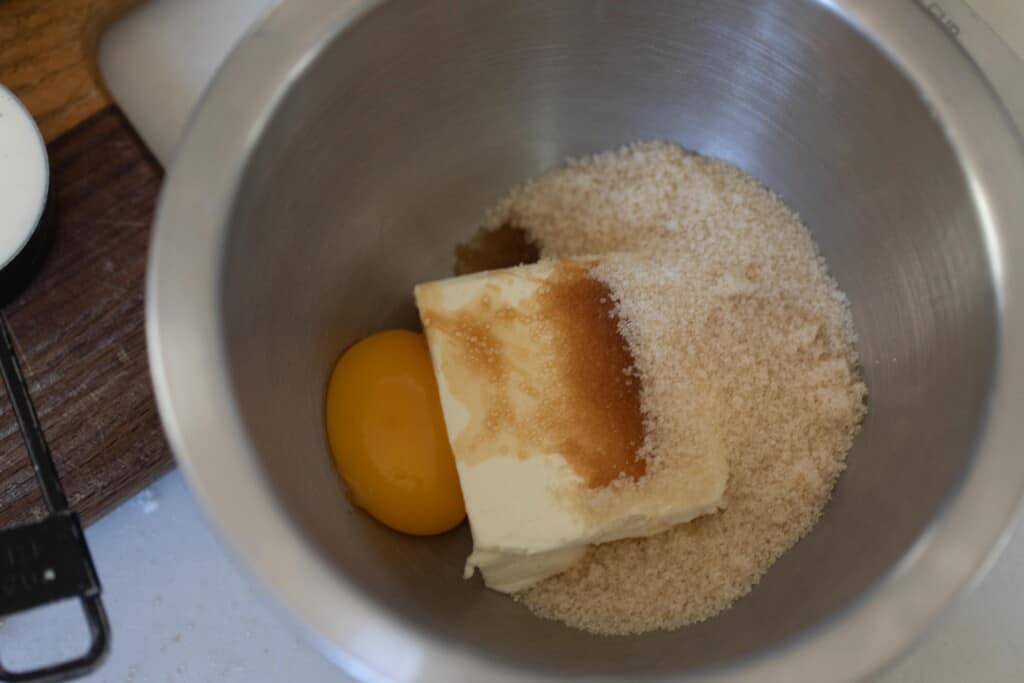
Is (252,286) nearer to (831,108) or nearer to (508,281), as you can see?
(508,281)

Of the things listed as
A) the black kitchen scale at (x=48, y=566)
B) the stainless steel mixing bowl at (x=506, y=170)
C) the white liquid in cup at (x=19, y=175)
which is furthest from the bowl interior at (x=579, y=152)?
the white liquid in cup at (x=19, y=175)

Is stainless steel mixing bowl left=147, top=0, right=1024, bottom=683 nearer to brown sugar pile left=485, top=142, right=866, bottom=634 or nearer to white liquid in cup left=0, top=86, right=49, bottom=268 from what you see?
brown sugar pile left=485, top=142, right=866, bottom=634

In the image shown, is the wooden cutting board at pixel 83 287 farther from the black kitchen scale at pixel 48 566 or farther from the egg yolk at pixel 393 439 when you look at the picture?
the egg yolk at pixel 393 439

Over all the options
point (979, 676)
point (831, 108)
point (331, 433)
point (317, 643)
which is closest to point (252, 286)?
point (331, 433)

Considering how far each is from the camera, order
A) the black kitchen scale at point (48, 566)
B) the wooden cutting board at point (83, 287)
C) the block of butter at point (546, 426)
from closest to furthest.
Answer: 1. the black kitchen scale at point (48, 566)
2. the block of butter at point (546, 426)
3. the wooden cutting board at point (83, 287)

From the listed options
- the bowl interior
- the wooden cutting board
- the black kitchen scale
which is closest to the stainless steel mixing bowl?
the bowl interior

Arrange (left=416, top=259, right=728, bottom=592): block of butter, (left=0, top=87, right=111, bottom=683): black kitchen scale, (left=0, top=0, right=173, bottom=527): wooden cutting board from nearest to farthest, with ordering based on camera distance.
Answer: (left=0, top=87, right=111, bottom=683): black kitchen scale < (left=416, top=259, right=728, bottom=592): block of butter < (left=0, top=0, right=173, bottom=527): wooden cutting board

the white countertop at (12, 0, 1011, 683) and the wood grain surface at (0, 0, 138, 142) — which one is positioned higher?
the wood grain surface at (0, 0, 138, 142)
